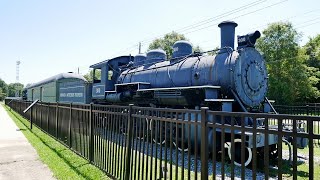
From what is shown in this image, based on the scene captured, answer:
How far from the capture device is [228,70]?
7.93 metres

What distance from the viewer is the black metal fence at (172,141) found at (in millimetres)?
2826

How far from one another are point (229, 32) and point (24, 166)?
6592mm

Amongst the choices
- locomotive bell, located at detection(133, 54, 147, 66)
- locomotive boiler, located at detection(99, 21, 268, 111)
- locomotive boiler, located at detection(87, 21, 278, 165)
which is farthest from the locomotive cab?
locomotive boiler, located at detection(99, 21, 268, 111)

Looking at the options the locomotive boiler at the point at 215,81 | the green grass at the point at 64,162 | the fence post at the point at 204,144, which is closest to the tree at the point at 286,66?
the locomotive boiler at the point at 215,81

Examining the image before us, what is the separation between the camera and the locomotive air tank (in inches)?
315

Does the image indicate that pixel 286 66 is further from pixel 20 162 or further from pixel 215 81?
pixel 20 162

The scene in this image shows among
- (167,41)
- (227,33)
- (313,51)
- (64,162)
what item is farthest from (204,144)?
(313,51)

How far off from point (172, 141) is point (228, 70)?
4605mm

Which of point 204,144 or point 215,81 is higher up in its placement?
point 215,81

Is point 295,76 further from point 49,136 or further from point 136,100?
point 49,136

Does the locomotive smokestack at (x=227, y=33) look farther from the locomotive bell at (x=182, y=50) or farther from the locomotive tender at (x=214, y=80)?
the locomotive bell at (x=182, y=50)

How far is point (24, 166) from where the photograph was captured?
6227 mm

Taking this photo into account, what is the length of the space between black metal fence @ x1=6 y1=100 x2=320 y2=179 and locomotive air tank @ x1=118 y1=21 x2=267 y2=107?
4.28 ft

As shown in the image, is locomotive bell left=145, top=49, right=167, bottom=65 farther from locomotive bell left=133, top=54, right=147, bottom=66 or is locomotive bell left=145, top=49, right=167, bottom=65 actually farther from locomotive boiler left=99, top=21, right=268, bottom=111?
locomotive boiler left=99, top=21, right=268, bottom=111
